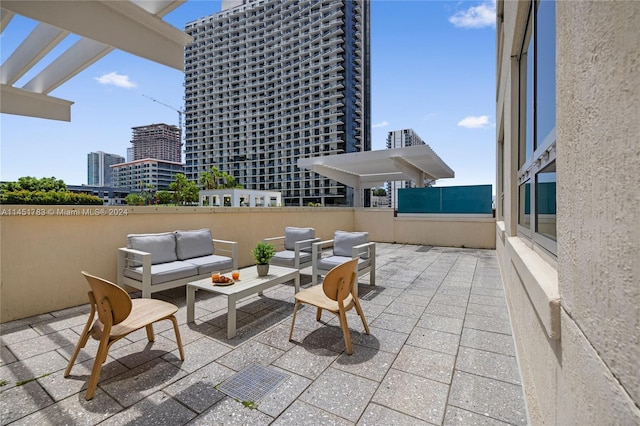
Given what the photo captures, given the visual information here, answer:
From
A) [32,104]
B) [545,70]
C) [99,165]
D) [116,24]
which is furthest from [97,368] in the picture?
[99,165]

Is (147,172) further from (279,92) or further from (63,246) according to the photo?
(63,246)

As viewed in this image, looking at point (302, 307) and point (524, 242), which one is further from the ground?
point (524, 242)

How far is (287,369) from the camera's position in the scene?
2.43 meters

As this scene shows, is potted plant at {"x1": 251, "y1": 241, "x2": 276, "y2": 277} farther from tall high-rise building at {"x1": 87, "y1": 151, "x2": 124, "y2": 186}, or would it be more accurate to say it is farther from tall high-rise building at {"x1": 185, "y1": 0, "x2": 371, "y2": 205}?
tall high-rise building at {"x1": 87, "y1": 151, "x2": 124, "y2": 186}

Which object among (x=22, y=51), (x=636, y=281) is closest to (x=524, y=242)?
(x=636, y=281)

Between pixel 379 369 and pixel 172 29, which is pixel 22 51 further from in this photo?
pixel 379 369

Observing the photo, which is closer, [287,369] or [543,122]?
[543,122]

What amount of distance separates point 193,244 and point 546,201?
189 inches

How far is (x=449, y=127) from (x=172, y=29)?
36.7 feet

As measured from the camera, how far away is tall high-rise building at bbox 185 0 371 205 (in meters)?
59.0

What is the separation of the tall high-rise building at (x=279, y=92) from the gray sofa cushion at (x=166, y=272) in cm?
5285

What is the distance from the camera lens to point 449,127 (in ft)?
39.1

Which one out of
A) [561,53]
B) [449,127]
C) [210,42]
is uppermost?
[210,42]

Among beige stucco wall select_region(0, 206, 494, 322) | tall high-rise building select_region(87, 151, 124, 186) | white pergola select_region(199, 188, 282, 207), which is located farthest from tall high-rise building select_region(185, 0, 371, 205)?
beige stucco wall select_region(0, 206, 494, 322)
